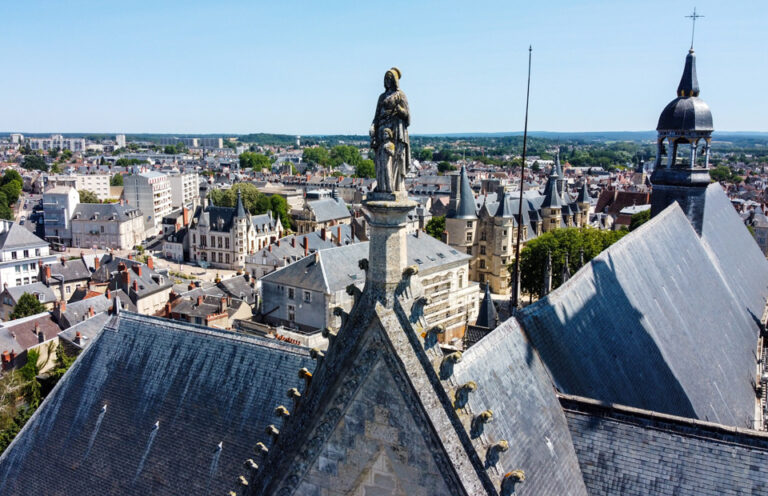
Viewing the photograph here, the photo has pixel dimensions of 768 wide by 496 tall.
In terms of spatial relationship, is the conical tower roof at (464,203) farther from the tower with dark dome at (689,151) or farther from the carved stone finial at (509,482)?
the carved stone finial at (509,482)

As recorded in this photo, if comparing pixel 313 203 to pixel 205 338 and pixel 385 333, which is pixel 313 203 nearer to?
pixel 205 338

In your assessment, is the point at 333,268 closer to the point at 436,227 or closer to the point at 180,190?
the point at 436,227

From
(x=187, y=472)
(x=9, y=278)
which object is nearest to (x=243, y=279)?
(x=9, y=278)

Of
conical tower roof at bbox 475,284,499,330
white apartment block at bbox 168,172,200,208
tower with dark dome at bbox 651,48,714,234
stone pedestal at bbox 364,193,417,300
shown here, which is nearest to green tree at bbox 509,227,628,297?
conical tower roof at bbox 475,284,499,330

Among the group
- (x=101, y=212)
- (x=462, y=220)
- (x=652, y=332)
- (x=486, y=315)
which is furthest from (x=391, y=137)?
(x=101, y=212)

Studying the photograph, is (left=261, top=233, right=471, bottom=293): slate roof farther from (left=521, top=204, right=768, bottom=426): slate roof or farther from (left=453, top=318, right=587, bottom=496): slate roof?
(left=453, top=318, right=587, bottom=496): slate roof

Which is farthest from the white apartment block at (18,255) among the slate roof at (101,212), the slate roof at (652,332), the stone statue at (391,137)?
the stone statue at (391,137)
